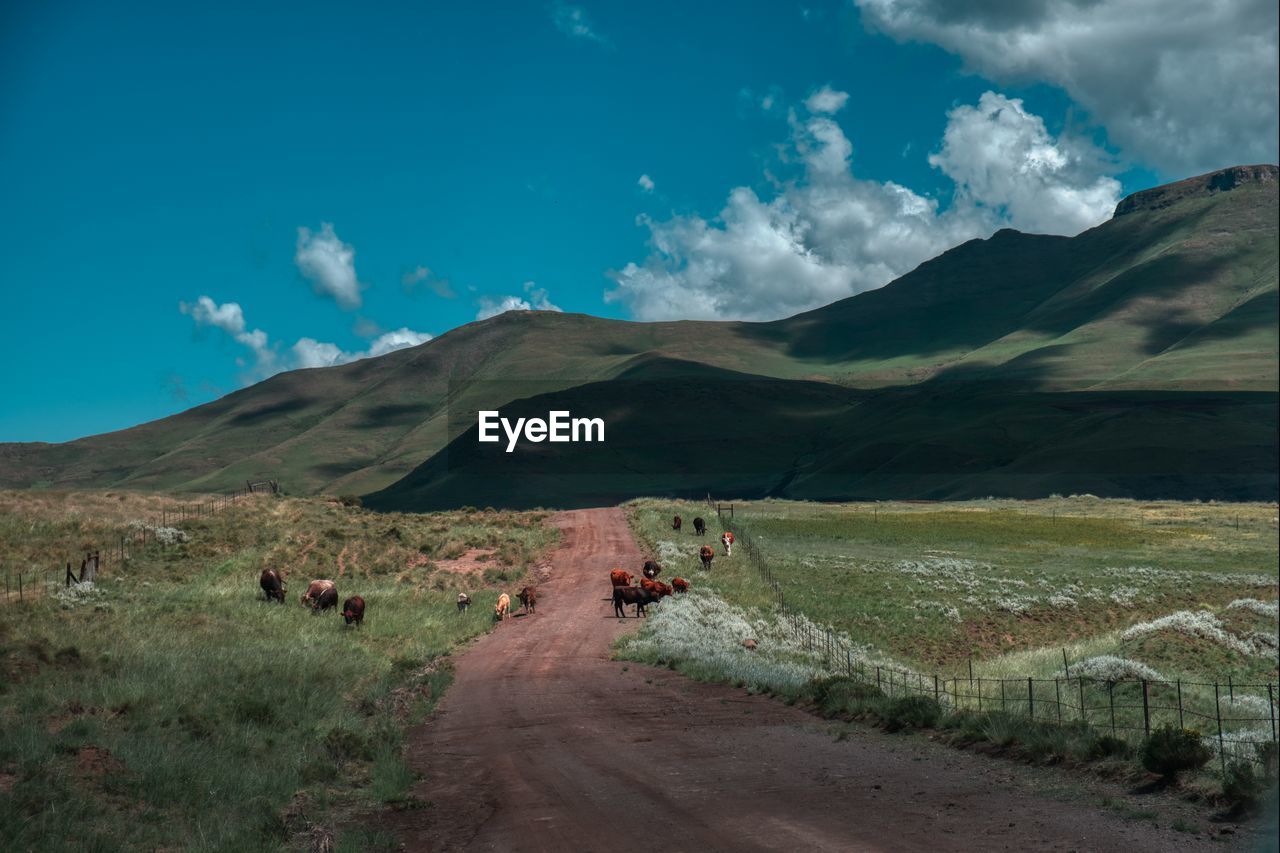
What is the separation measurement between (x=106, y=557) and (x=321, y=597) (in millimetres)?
10969

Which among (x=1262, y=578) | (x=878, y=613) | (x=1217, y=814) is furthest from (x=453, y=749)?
(x=1262, y=578)

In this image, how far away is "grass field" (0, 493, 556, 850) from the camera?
13117mm

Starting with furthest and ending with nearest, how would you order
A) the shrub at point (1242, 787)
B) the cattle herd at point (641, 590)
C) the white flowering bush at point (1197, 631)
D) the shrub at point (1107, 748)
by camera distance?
1. the cattle herd at point (641, 590)
2. the white flowering bush at point (1197, 631)
3. the shrub at point (1107, 748)
4. the shrub at point (1242, 787)

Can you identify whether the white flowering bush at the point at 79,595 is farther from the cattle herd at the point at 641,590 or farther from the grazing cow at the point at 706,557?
the grazing cow at the point at 706,557

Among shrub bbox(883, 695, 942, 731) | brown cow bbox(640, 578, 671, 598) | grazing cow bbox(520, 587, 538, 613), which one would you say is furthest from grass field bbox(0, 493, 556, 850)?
shrub bbox(883, 695, 942, 731)

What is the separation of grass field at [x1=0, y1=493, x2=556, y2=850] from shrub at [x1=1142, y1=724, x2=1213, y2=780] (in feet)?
33.0

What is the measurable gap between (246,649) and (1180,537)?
64.2 metres

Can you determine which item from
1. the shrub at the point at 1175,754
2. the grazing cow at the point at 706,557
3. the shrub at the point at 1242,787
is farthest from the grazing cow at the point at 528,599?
the shrub at the point at 1242,787

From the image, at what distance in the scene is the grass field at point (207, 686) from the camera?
1312 centimetres

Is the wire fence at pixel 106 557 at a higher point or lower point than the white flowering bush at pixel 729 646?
higher

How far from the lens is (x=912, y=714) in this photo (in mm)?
19078

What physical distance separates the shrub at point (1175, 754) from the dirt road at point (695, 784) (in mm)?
1392

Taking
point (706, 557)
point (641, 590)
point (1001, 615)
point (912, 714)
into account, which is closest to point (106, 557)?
point (641, 590)

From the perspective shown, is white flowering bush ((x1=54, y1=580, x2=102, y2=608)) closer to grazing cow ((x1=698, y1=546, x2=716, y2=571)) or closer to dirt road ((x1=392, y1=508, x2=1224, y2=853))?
dirt road ((x1=392, y1=508, x2=1224, y2=853))
